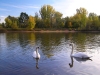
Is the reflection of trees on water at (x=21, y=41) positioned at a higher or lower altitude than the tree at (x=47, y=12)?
lower

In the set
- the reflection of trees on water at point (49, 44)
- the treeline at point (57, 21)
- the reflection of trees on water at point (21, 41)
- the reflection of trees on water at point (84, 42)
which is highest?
the treeline at point (57, 21)

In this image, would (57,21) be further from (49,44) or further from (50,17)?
(49,44)

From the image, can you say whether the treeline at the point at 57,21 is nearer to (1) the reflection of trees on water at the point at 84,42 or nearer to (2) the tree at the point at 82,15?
(2) the tree at the point at 82,15

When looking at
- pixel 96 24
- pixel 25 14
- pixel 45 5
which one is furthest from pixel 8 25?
pixel 96 24

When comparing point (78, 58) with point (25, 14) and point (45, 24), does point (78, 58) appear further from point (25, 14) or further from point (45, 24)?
point (25, 14)

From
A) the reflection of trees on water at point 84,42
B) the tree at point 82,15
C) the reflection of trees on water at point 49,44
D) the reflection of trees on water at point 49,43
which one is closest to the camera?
the reflection of trees on water at point 49,44

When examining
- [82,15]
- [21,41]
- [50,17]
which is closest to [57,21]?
[50,17]

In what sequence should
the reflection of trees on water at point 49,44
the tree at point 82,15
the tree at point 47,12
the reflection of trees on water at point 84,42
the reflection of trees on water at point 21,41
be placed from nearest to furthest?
the reflection of trees on water at point 49,44, the reflection of trees on water at point 84,42, the reflection of trees on water at point 21,41, the tree at point 82,15, the tree at point 47,12

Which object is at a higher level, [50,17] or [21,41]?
[50,17]

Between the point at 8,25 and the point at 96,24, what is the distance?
2322 inches

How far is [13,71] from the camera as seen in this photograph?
15.2 meters

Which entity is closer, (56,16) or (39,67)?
(39,67)

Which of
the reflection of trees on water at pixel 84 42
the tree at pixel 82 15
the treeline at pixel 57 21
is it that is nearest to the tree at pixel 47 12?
the treeline at pixel 57 21

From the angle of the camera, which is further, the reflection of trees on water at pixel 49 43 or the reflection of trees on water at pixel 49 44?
the reflection of trees on water at pixel 49 43
